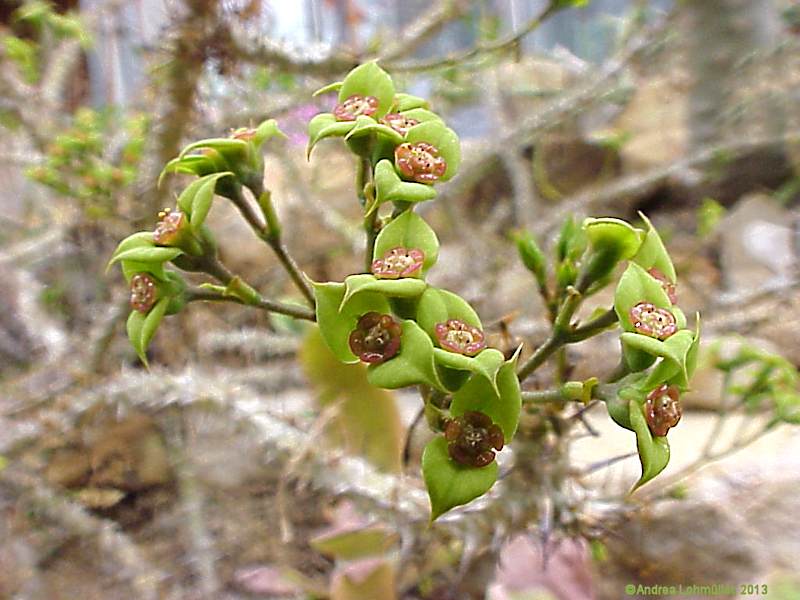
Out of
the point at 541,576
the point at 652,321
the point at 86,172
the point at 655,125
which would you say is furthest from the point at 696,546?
the point at 655,125

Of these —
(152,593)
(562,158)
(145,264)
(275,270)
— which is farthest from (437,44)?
(145,264)

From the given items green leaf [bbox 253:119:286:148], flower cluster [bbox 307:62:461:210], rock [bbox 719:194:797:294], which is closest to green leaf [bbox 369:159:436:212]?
flower cluster [bbox 307:62:461:210]

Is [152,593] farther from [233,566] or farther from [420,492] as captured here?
[420,492]

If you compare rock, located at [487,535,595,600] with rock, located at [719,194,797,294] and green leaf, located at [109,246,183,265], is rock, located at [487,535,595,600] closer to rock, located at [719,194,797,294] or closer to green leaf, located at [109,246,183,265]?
green leaf, located at [109,246,183,265]

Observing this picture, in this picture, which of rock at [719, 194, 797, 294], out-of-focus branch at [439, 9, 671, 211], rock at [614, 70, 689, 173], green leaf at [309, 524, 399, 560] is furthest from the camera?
rock at [614, 70, 689, 173]

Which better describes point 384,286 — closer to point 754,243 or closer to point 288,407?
point 288,407
